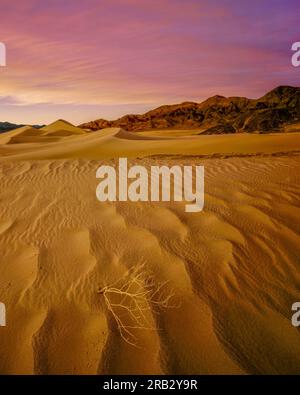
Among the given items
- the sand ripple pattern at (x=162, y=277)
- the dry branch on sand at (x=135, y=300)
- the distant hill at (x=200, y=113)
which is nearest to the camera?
the sand ripple pattern at (x=162, y=277)

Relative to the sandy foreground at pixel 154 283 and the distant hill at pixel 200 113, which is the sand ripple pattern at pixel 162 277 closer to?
the sandy foreground at pixel 154 283

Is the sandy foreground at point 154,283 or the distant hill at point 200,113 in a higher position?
the distant hill at point 200,113

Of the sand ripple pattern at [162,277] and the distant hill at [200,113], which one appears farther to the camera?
the distant hill at [200,113]

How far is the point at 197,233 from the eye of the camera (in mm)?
3102

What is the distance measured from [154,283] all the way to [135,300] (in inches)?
8.5

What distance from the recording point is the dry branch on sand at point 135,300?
2.10 metres

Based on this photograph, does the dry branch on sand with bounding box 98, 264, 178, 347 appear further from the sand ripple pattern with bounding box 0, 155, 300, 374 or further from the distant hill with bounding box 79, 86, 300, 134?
the distant hill with bounding box 79, 86, 300, 134

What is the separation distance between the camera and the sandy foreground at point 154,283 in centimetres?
189

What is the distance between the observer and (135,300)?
230cm

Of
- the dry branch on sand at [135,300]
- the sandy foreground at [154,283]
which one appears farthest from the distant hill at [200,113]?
the dry branch on sand at [135,300]

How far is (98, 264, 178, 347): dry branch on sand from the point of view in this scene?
82.5 inches

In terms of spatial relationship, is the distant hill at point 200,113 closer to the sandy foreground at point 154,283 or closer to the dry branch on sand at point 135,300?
the sandy foreground at point 154,283

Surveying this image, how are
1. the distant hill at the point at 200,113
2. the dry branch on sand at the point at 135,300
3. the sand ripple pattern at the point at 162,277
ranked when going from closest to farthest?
the sand ripple pattern at the point at 162,277 < the dry branch on sand at the point at 135,300 < the distant hill at the point at 200,113
